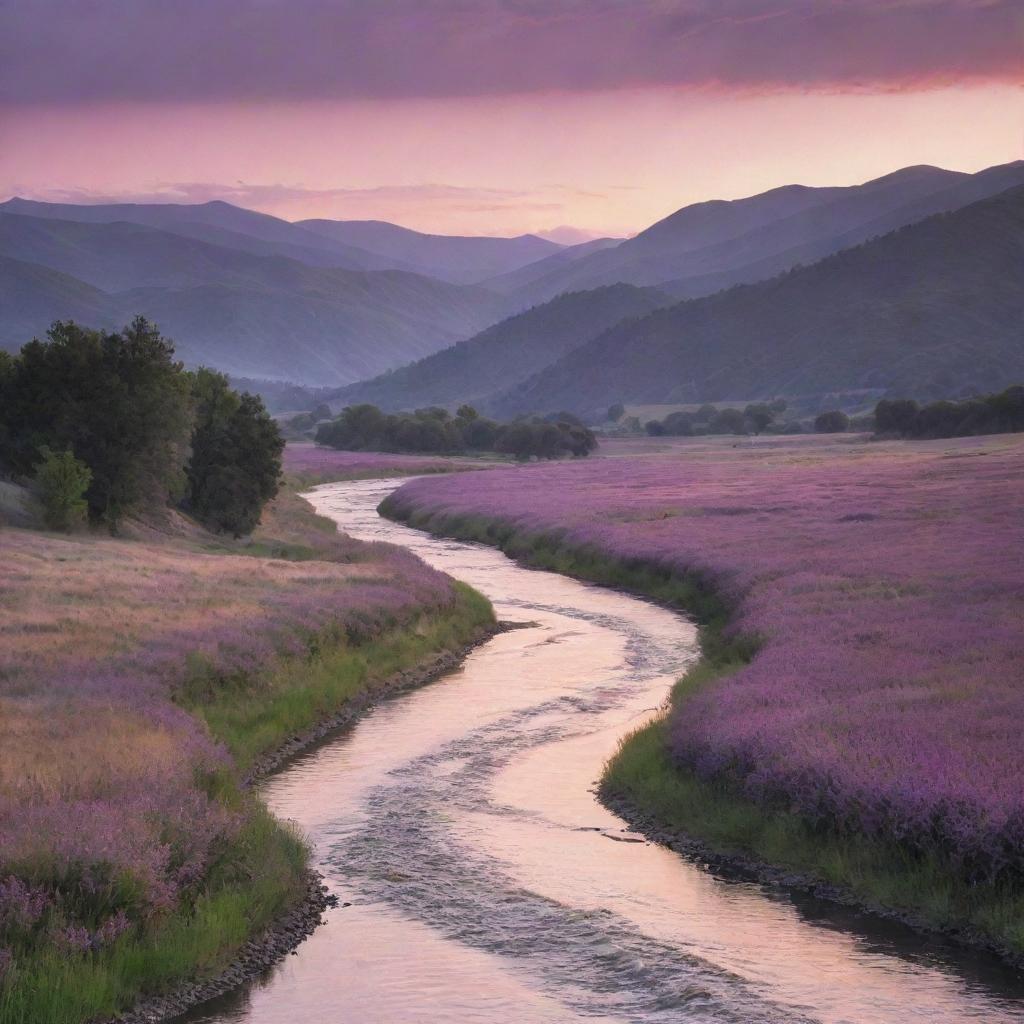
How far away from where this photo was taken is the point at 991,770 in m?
16.6

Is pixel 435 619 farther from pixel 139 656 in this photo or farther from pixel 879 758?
pixel 879 758

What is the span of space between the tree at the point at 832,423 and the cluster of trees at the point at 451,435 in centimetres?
3486

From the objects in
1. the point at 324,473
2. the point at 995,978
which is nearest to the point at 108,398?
the point at 995,978

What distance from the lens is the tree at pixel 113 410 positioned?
2055 inches

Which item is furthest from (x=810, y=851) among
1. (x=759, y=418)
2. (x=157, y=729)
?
(x=759, y=418)

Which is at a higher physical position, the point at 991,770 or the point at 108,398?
the point at 108,398

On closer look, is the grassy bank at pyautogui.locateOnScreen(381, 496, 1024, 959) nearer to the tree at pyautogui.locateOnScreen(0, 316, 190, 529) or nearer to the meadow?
the meadow

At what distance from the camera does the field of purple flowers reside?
16.8m

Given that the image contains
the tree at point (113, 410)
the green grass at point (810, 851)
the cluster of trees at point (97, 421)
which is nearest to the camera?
the green grass at point (810, 851)

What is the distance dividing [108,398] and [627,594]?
22213mm

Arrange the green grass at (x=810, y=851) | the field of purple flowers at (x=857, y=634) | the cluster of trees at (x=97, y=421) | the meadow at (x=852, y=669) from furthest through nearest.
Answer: the cluster of trees at (x=97, y=421) < the field of purple flowers at (x=857, y=634) < the meadow at (x=852, y=669) < the green grass at (x=810, y=851)

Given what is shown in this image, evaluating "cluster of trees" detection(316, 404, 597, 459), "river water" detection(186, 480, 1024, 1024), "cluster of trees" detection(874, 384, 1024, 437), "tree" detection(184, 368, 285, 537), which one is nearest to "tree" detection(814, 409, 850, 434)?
"cluster of trees" detection(874, 384, 1024, 437)

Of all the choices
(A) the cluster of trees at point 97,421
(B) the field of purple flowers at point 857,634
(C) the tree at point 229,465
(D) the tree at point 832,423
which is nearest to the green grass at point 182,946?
(B) the field of purple flowers at point 857,634

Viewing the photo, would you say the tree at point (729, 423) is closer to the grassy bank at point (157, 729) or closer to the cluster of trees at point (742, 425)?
the cluster of trees at point (742, 425)
